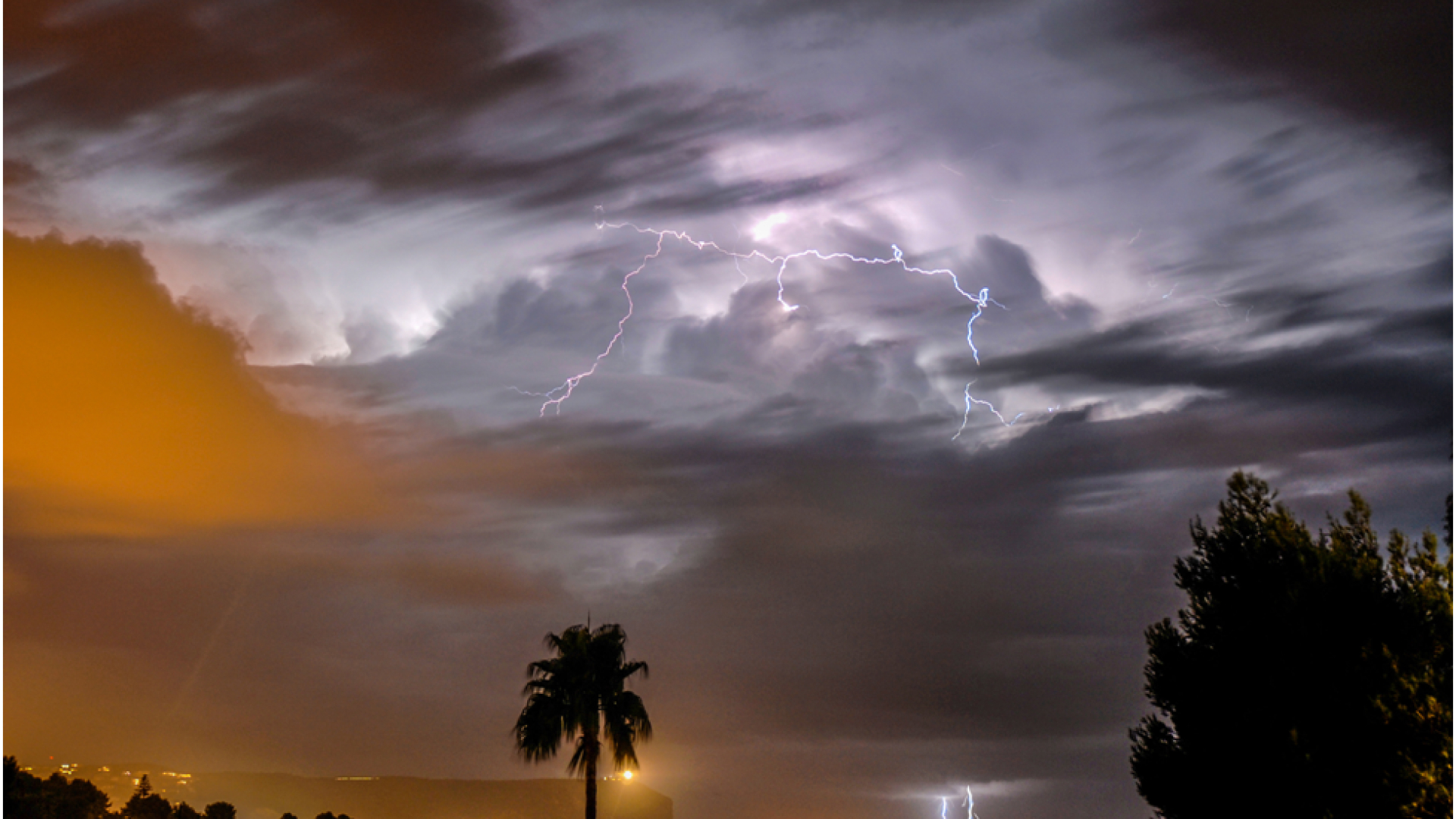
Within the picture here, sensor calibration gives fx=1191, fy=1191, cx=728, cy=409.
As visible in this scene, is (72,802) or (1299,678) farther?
(72,802)

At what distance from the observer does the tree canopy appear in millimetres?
21203

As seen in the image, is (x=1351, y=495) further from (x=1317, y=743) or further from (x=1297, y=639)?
(x=1317, y=743)

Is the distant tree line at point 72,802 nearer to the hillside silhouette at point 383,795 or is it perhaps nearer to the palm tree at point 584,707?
the palm tree at point 584,707

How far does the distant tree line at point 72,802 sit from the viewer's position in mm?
28562

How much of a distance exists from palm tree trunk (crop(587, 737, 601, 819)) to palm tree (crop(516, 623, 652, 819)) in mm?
19

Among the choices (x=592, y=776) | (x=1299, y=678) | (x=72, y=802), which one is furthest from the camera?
(x=72, y=802)

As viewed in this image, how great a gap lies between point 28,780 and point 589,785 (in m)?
16.1

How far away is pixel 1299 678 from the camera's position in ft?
74.8

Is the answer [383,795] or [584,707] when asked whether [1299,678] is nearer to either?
[584,707]

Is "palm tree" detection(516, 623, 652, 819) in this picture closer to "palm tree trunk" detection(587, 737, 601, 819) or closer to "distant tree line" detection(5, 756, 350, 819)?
"palm tree trunk" detection(587, 737, 601, 819)

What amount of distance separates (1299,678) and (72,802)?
33177 mm

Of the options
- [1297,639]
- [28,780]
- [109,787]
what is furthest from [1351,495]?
[109,787]

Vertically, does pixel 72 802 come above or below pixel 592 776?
below

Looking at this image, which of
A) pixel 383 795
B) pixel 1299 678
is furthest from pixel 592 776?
pixel 383 795
